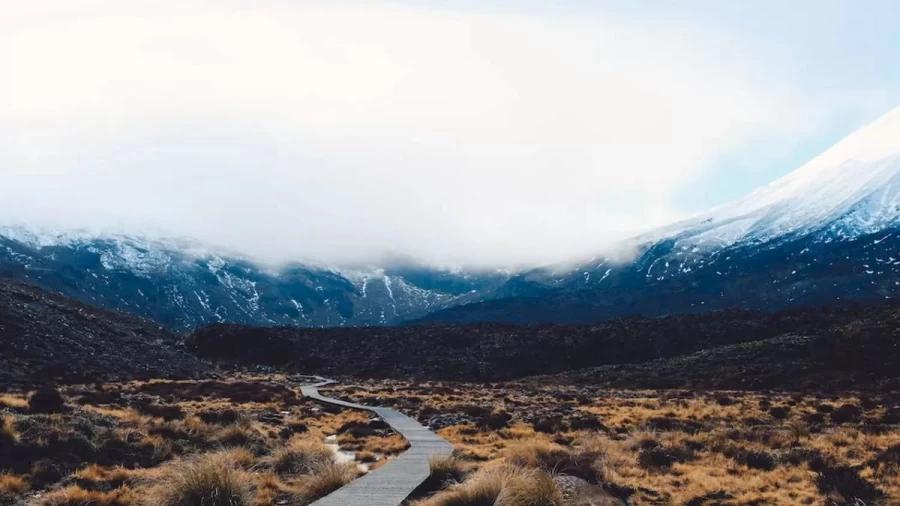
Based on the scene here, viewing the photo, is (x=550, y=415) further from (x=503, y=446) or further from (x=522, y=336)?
(x=522, y=336)

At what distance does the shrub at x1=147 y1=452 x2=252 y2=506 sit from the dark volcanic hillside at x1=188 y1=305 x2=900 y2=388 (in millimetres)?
60346

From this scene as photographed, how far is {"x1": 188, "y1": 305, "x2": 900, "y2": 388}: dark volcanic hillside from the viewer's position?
73750 millimetres

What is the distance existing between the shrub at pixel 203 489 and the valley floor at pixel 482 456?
0.03 metres

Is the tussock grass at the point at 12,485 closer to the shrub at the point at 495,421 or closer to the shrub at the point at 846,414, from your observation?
the shrub at the point at 495,421

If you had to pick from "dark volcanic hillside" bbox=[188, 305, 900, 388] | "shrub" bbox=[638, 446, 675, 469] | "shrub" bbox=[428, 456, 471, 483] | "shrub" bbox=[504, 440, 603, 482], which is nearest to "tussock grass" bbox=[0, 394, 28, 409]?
"shrub" bbox=[428, 456, 471, 483]

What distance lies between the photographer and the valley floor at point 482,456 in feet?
50.2

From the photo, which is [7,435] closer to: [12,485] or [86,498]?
[12,485]

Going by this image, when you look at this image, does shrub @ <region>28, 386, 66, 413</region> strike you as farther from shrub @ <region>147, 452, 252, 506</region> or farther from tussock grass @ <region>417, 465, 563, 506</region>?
tussock grass @ <region>417, 465, 563, 506</region>

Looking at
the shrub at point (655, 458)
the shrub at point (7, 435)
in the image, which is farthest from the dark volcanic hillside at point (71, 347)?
the shrub at point (655, 458)

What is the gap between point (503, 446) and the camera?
24.3m

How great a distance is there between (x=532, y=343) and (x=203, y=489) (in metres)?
86.2

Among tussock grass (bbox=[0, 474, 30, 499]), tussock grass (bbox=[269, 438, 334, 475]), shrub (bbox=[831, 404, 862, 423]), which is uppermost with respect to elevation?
tussock grass (bbox=[0, 474, 30, 499])

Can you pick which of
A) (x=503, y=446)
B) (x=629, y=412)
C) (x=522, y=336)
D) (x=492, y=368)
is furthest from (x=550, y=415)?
(x=522, y=336)

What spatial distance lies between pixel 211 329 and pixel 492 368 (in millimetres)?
47426
